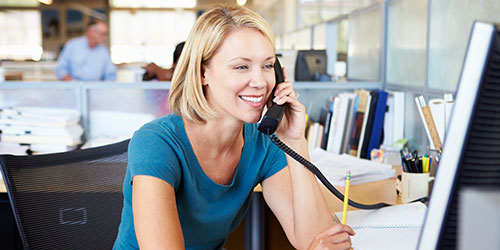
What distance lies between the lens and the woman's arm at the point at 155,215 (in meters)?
1.04

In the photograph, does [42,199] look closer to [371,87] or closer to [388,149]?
[388,149]

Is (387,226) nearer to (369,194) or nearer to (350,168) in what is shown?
(369,194)

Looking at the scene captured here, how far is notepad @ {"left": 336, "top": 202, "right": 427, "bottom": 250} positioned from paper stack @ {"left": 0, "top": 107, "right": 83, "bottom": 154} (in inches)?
54.8

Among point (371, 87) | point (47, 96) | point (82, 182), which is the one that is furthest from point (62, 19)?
point (82, 182)

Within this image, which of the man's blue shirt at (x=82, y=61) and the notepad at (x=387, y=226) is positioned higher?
the man's blue shirt at (x=82, y=61)

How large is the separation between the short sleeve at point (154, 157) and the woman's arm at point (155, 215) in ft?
0.06

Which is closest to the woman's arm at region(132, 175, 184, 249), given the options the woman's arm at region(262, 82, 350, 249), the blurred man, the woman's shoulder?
the woman's shoulder

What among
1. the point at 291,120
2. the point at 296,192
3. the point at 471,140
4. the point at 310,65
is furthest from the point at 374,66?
the point at 471,140

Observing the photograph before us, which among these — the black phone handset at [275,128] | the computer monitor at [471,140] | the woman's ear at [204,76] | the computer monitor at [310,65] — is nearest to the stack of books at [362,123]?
the computer monitor at [310,65]

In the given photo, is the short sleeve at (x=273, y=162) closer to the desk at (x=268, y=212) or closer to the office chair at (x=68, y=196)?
the desk at (x=268, y=212)

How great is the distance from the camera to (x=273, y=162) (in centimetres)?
140

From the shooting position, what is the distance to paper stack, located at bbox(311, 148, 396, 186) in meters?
1.80

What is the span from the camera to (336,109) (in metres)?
2.38

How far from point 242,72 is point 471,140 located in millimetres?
809
